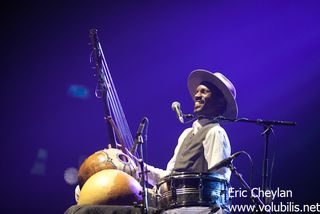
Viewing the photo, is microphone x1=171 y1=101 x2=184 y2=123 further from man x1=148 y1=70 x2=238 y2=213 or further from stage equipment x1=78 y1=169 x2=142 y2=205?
stage equipment x1=78 y1=169 x2=142 y2=205

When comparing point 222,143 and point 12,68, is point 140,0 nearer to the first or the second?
point 12,68

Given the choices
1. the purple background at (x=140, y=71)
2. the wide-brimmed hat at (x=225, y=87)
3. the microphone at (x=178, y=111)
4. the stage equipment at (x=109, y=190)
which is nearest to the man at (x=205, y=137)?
the wide-brimmed hat at (x=225, y=87)

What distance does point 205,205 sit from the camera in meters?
5.63

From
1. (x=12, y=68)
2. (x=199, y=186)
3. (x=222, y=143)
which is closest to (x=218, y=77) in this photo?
(x=222, y=143)

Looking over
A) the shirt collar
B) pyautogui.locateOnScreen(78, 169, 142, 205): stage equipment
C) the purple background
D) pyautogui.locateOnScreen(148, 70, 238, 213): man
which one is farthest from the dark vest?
the purple background

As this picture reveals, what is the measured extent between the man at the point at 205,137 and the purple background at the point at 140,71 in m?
1.89

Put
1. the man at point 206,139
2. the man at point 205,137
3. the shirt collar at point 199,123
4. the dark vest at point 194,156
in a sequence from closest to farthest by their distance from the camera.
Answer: the man at point 206,139
the man at point 205,137
the dark vest at point 194,156
the shirt collar at point 199,123

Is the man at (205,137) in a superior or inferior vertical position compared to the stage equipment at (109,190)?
superior

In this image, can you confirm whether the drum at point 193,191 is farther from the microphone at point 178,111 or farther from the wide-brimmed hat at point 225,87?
the wide-brimmed hat at point 225,87

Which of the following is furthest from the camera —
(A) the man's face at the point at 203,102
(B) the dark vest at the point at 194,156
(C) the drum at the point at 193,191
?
(A) the man's face at the point at 203,102

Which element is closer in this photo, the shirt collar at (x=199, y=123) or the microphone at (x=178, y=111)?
the microphone at (x=178, y=111)

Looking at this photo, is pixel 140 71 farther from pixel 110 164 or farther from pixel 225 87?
pixel 110 164

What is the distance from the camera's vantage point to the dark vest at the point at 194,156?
643cm

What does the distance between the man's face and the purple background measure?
212 centimetres
